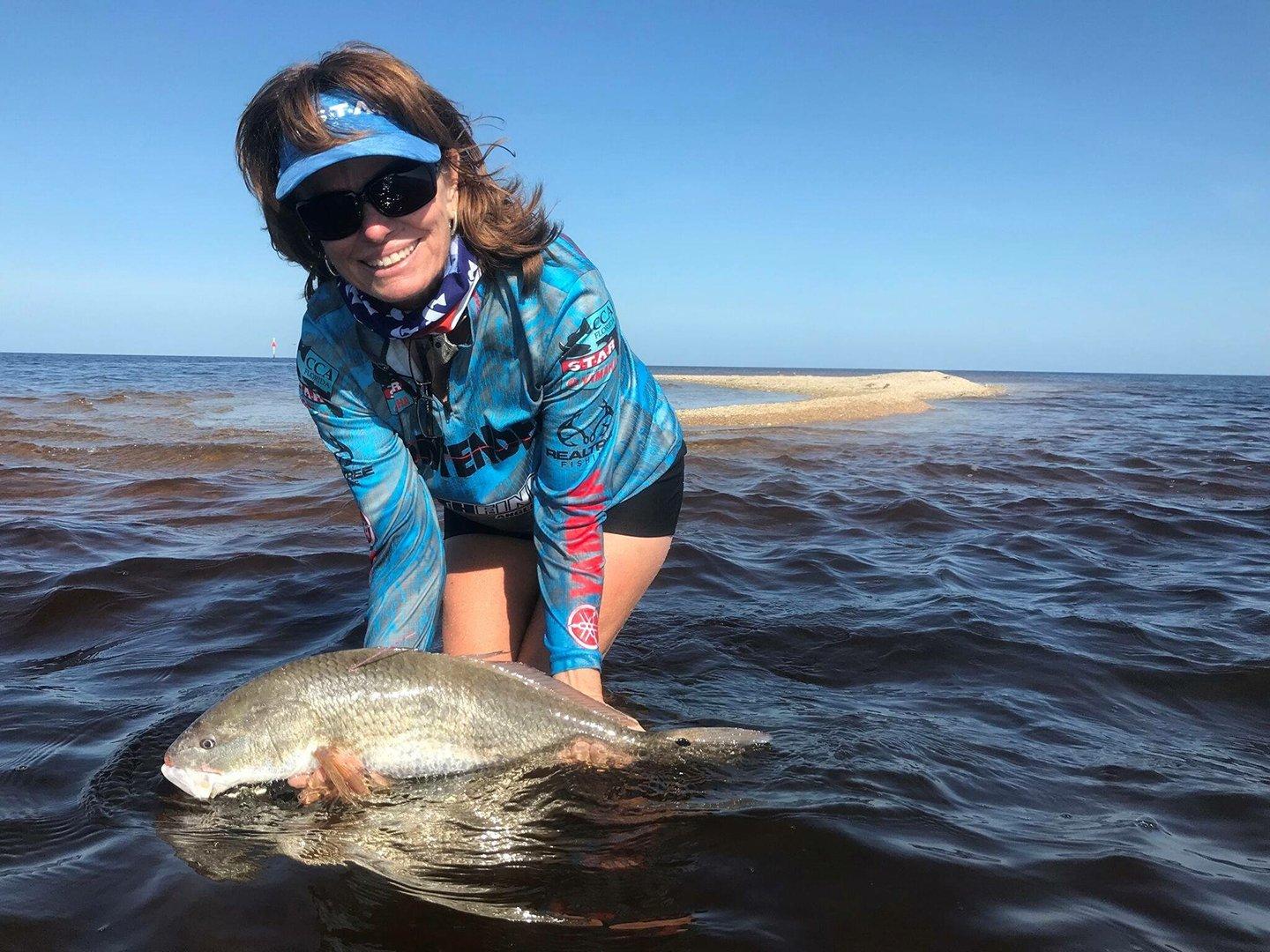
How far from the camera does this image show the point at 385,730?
3.20 metres

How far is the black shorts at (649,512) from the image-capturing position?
4004mm

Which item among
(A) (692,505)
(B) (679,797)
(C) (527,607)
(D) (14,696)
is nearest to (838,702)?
(B) (679,797)

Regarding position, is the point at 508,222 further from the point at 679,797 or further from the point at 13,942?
the point at 13,942

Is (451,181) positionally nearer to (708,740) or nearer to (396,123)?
(396,123)


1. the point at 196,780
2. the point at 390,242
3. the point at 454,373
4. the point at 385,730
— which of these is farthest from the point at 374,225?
the point at 196,780

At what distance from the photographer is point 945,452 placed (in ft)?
47.8

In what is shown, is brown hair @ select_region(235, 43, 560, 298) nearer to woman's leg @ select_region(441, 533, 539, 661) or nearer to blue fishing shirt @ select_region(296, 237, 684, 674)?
blue fishing shirt @ select_region(296, 237, 684, 674)

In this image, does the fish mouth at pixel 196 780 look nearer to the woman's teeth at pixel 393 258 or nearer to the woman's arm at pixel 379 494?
the woman's arm at pixel 379 494

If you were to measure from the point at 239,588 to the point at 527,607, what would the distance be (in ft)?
9.31

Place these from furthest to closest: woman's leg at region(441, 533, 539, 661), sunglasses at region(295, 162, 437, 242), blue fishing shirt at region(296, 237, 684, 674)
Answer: woman's leg at region(441, 533, 539, 661)
blue fishing shirt at region(296, 237, 684, 674)
sunglasses at region(295, 162, 437, 242)

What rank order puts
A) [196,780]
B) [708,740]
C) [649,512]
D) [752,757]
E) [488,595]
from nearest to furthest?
[196,780], [708,740], [752,757], [649,512], [488,595]

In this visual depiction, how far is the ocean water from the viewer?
247 centimetres

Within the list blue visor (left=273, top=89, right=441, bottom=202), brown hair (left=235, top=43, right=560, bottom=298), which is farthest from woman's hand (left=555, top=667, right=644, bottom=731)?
blue visor (left=273, top=89, right=441, bottom=202)

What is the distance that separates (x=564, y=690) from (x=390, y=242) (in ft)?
5.85
